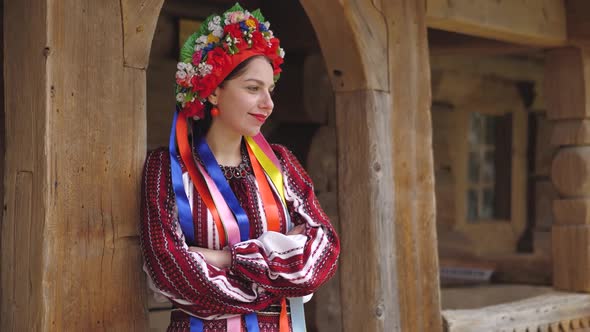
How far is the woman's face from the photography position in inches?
113

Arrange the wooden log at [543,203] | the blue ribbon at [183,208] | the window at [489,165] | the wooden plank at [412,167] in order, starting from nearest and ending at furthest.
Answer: the blue ribbon at [183,208] → the wooden plank at [412,167] → the window at [489,165] → the wooden log at [543,203]

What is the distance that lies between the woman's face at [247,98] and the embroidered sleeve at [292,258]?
1.08ft

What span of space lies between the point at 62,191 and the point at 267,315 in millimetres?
753

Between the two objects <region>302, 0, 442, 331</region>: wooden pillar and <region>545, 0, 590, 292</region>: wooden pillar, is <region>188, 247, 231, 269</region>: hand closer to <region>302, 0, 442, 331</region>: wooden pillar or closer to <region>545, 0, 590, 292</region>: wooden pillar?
<region>302, 0, 442, 331</region>: wooden pillar

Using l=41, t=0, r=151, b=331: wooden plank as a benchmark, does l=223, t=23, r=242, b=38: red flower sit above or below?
above

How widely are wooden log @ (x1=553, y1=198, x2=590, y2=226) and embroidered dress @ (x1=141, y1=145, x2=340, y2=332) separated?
113 inches

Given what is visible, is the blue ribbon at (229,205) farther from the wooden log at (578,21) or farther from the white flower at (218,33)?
the wooden log at (578,21)

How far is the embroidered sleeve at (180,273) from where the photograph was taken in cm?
265

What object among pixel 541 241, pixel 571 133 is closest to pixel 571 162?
pixel 571 133

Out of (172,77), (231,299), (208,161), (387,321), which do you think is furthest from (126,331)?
(172,77)

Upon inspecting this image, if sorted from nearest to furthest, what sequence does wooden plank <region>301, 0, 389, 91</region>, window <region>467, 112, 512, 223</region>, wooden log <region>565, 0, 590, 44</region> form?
1. wooden plank <region>301, 0, 389, 91</region>
2. wooden log <region>565, 0, 590, 44</region>
3. window <region>467, 112, 512, 223</region>

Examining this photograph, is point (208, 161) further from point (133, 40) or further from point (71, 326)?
point (71, 326)

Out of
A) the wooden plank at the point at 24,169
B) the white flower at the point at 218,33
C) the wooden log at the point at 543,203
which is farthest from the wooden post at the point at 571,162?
the wooden log at the point at 543,203

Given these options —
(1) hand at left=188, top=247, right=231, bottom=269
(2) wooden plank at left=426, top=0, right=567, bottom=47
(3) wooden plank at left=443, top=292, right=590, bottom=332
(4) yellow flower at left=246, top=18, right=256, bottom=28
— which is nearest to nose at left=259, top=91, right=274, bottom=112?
(4) yellow flower at left=246, top=18, right=256, bottom=28
